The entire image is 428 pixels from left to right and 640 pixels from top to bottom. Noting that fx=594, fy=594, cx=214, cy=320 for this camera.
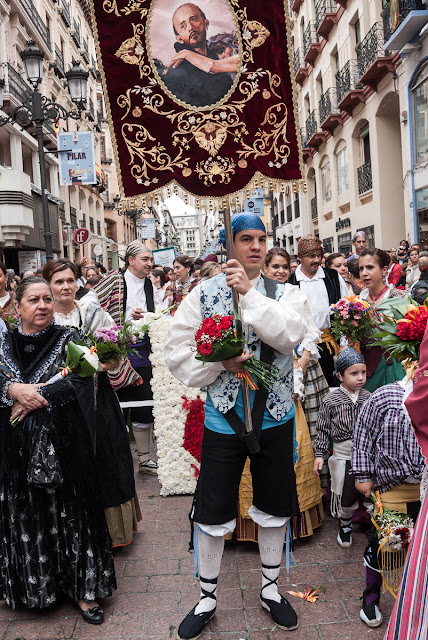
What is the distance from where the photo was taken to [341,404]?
4.50 metres

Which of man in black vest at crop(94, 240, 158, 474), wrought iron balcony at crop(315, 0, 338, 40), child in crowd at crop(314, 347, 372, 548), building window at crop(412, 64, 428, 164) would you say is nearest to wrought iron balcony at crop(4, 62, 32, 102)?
wrought iron balcony at crop(315, 0, 338, 40)

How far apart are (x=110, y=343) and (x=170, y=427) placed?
1.88 metres

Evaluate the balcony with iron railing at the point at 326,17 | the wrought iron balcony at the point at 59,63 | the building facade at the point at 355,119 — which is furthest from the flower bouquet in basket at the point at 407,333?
the wrought iron balcony at the point at 59,63

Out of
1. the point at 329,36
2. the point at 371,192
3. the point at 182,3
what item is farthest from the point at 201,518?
the point at 329,36

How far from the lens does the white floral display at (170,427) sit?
5.48 meters

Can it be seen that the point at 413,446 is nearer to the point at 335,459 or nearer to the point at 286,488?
the point at 286,488

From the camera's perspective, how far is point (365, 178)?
2189 cm

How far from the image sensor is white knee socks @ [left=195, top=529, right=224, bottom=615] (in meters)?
3.43

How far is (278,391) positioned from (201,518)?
84cm

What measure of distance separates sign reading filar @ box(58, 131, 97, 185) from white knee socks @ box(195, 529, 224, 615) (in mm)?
11603

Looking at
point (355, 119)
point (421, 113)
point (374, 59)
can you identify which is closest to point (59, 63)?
point (355, 119)

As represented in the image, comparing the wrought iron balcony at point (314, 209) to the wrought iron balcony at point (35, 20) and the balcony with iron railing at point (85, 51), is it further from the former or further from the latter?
the balcony with iron railing at point (85, 51)

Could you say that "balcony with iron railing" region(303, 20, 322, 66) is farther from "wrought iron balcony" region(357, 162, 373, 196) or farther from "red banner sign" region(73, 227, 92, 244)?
"red banner sign" region(73, 227, 92, 244)

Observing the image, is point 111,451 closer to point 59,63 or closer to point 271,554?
point 271,554
